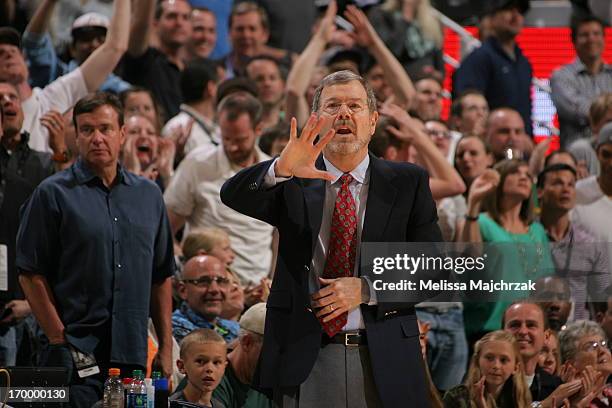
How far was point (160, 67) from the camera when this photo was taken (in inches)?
355

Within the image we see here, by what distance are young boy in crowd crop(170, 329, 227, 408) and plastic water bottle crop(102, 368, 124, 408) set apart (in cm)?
78

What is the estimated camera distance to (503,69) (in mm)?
9992

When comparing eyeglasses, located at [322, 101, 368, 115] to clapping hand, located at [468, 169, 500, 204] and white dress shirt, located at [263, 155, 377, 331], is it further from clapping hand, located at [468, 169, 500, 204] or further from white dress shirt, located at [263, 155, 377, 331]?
clapping hand, located at [468, 169, 500, 204]

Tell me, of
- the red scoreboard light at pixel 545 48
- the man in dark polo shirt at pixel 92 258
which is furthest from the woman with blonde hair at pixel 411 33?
the man in dark polo shirt at pixel 92 258

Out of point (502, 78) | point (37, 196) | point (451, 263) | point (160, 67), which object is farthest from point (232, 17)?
point (451, 263)

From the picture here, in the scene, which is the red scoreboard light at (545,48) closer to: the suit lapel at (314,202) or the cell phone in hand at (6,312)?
the cell phone in hand at (6,312)

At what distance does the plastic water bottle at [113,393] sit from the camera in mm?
4715

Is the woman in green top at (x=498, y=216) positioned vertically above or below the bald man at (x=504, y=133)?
below

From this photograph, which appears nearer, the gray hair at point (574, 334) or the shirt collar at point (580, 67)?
the gray hair at point (574, 334)

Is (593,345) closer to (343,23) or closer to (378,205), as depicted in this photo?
(378,205)

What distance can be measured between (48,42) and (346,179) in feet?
14.8

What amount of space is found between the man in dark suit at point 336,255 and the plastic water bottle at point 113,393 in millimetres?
695

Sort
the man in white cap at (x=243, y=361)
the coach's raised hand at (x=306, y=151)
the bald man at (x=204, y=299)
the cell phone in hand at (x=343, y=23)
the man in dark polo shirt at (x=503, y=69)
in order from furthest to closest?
the cell phone in hand at (x=343, y=23) < the man in dark polo shirt at (x=503, y=69) < the bald man at (x=204, y=299) < the man in white cap at (x=243, y=361) < the coach's raised hand at (x=306, y=151)

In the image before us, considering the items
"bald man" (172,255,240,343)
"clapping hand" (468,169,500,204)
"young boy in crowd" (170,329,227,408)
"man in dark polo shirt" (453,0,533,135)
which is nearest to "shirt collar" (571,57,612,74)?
"man in dark polo shirt" (453,0,533,135)
